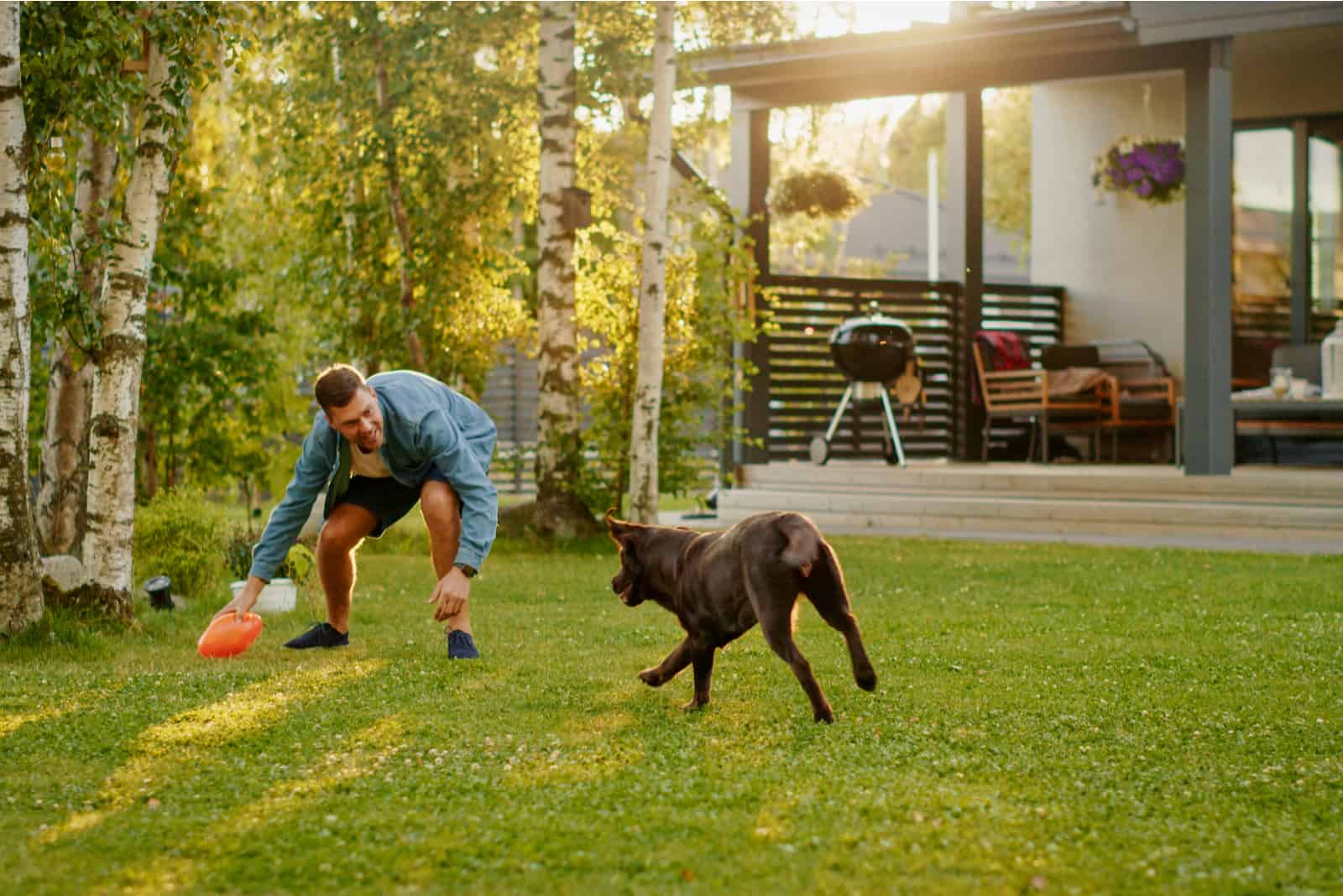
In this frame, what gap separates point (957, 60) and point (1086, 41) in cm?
113

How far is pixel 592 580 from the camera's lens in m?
9.23

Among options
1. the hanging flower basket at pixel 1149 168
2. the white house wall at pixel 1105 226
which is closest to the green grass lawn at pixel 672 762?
the hanging flower basket at pixel 1149 168

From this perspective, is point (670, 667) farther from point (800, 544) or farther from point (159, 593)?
point (159, 593)

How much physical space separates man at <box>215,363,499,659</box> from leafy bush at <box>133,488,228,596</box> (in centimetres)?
257

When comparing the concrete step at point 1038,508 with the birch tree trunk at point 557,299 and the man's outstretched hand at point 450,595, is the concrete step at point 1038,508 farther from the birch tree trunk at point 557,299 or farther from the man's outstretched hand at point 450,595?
the man's outstretched hand at point 450,595

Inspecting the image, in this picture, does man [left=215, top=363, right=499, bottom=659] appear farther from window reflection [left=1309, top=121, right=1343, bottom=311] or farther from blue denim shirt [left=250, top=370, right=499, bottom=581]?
window reflection [left=1309, top=121, right=1343, bottom=311]

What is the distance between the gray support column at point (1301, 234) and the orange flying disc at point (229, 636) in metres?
12.5

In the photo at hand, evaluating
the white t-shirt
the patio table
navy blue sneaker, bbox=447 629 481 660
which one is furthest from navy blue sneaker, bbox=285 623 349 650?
the patio table

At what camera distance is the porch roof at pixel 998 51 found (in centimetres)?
1159

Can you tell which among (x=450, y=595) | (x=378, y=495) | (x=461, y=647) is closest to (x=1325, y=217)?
(x=461, y=647)

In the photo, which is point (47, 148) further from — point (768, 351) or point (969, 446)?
point (969, 446)

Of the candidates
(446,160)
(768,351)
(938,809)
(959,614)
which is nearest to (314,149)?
(446,160)

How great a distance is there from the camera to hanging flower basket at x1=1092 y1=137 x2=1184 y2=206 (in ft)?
50.7

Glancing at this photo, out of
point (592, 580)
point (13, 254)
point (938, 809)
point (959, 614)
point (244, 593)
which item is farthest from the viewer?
point (592, 580)
